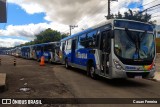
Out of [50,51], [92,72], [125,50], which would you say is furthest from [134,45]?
[50,51]

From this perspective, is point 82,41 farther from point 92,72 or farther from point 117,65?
point 117,65

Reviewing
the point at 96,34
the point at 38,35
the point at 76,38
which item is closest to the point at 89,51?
the point at 96,34

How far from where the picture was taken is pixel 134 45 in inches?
438

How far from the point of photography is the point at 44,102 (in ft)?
25.6

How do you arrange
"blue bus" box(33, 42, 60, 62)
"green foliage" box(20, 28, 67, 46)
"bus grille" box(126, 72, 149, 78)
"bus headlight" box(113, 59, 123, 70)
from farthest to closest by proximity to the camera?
"green foliage" box(20, 28, 67, 46), "blue bus" box(33, 42, 60, 62), "bus grille" box(126, 72, 149, 78), "bus headlight" box(113, 59, 123, 70)

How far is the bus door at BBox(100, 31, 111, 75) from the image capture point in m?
11.4

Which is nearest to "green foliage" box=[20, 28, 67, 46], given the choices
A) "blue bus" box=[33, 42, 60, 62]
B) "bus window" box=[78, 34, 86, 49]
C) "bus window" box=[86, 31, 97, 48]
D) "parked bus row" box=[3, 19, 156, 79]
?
"blue bus" box=[33, 42, 60, 62]

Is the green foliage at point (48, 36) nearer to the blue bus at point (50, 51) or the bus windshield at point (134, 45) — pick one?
the blue bus at point (50, 51)

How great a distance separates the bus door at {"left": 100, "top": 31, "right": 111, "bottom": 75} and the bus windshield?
626 millimetres

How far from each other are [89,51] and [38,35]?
220 ft

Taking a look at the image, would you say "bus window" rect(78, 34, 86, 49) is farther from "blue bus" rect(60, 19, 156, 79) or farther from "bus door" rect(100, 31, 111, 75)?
"bus door" rect(100, 31, 111, 75)

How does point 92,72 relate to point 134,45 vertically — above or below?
below

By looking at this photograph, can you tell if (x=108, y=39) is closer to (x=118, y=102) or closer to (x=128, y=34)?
(x=128, y=34)

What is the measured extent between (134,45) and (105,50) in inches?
59.6
